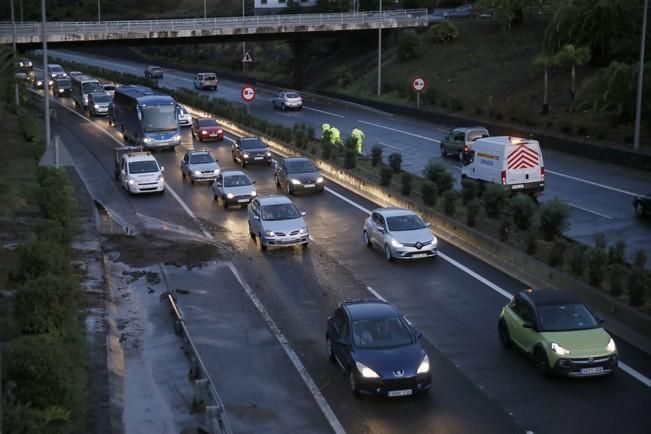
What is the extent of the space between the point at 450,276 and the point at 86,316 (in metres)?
9.70

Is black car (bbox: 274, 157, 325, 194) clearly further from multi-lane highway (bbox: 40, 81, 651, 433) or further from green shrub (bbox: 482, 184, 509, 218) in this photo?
green shrub (bbox: 482, 184, 509, 218)

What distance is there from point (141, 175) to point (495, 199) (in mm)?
15396

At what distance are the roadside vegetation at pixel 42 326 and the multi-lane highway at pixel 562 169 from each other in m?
16.2

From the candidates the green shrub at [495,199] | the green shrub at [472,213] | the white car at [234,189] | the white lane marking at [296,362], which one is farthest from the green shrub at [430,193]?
the white lane marking at [296,362]

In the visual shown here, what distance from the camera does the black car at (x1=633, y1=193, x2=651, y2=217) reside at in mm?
30406

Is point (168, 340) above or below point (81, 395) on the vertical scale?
below

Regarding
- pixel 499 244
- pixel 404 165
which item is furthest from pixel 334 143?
pixel 499 244

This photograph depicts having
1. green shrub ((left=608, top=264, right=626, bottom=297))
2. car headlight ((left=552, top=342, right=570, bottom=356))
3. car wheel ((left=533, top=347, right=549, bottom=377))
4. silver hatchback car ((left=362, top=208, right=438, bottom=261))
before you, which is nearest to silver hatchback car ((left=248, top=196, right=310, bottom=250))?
silver hatchback car ((left=362, top=208, right=438, bottom=261))

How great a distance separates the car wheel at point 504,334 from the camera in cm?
1789

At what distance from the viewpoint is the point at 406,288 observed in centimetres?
2252

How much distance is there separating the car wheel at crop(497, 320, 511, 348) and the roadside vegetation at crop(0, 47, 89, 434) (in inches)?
326

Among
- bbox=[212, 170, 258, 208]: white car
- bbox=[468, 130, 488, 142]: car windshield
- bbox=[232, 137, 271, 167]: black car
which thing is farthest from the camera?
bbox=[468, 130, 488, 142]: car windshield

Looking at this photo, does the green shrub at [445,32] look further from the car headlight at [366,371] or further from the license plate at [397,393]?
the license plate at [397,393]

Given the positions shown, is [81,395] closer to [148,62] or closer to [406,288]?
[406,288]
